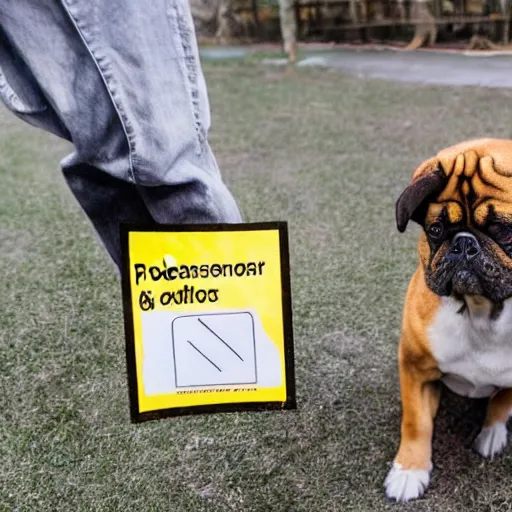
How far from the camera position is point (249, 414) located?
1.36m

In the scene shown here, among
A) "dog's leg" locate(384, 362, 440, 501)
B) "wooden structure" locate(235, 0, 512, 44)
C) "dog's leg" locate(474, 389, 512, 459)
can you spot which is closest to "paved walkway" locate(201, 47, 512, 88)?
"wooden structure" locate(235, 0, 512, 44)

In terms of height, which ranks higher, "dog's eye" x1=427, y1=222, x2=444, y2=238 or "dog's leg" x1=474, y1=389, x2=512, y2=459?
"dog's eye" x1=427, y1=222, x2=444, y2=238

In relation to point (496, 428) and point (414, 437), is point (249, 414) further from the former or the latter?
point (496, 428)

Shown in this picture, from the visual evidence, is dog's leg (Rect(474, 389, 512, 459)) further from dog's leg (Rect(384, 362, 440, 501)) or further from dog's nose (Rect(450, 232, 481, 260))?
dog's nose (Rect(450, 232, 481, 260))

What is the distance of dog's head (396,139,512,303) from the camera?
0.99 m

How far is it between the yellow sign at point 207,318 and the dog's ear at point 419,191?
6.7 inches

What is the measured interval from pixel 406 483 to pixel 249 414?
13.2 inches

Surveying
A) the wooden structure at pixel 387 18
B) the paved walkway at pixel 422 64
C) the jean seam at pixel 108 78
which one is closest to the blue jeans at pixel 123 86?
the jean seam at pixel 108 78

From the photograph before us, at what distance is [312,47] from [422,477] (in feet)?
24.9

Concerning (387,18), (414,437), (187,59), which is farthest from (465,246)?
(387,18)

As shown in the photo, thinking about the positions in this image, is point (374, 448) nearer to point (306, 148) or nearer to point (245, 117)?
point (306, 148)

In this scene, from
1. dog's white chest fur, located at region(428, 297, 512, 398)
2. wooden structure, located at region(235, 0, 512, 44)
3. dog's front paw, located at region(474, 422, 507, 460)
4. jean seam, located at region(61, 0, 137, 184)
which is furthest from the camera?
wooden structure, located at region(235, 0, 512, 44)

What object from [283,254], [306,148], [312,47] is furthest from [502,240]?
[312,47]

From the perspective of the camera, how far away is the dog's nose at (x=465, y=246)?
0.99m
